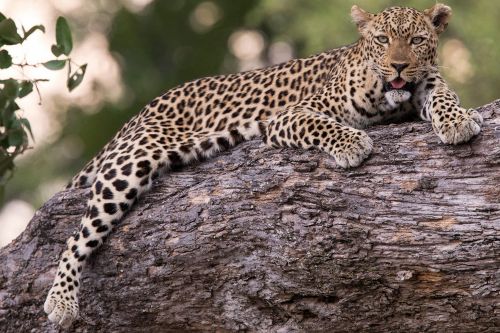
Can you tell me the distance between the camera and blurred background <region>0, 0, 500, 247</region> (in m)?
24.7

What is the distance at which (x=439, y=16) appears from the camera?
916 cm

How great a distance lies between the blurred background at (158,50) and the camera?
24688mm

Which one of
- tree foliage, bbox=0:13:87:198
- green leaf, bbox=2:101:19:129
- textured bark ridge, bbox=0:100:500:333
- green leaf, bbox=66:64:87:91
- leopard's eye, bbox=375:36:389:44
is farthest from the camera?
green leaf, bbox=2:101:19:129

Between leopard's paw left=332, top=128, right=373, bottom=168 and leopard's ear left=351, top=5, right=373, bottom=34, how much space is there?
4.54 feet

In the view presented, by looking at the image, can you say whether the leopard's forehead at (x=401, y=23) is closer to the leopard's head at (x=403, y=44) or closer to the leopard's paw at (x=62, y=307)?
the leopard's head at (x=403, y=44)

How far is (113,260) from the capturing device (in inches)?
355

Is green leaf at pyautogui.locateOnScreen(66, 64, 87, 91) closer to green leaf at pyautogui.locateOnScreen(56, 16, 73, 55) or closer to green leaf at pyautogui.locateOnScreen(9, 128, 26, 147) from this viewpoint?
green leaf at pyautogui.locateOnScreen(56, 16, 73, 55)

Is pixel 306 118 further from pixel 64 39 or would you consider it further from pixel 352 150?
pixel 64 39

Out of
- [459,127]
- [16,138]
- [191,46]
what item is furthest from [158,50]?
[459,127]

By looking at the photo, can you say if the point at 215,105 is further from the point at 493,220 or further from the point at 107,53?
the point at 107,53

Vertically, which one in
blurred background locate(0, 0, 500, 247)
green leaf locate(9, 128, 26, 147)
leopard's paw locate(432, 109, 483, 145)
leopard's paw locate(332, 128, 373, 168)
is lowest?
blurred background locate(0, 0, 500, 247)

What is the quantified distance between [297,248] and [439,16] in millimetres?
2283

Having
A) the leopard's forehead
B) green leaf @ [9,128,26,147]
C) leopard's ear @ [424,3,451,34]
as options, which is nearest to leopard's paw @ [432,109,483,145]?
the leopard's forehead

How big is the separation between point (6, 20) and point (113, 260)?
1.97m
